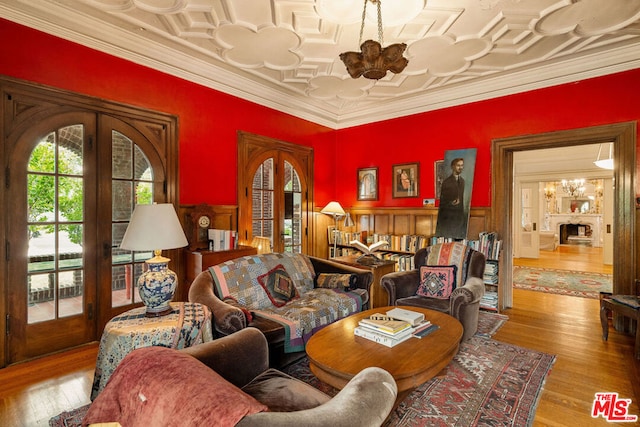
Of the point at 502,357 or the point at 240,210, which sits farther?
the point at 240,210

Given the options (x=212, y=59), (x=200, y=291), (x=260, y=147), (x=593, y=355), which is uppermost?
(x=212, y=59)

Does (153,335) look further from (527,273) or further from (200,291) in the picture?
(527,273)

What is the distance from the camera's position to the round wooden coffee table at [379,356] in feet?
5.94

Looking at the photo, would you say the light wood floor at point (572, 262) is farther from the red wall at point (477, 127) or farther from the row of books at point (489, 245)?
the red wall at point (477, 127)

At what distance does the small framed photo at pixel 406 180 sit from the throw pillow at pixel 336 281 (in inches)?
98.0

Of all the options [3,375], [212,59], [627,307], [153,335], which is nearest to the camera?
[153,335]

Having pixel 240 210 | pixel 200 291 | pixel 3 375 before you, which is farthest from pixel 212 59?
pixel 3 375

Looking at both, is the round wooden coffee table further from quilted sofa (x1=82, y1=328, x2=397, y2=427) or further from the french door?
the french door

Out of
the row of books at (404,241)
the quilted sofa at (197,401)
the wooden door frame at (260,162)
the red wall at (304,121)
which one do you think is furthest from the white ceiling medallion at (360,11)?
the row of books at (404,241)

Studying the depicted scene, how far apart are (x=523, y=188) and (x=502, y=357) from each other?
Answer: 334 inches

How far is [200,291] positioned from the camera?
109 inches

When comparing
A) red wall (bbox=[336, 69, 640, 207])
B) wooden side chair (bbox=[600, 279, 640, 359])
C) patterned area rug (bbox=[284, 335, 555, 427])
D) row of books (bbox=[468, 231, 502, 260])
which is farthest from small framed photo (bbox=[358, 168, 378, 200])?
wooden side chair (bbox=[600, 279, 640, 359])

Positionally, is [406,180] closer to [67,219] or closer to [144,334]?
[144,334]

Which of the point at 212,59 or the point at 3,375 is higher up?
the point at 212,59
